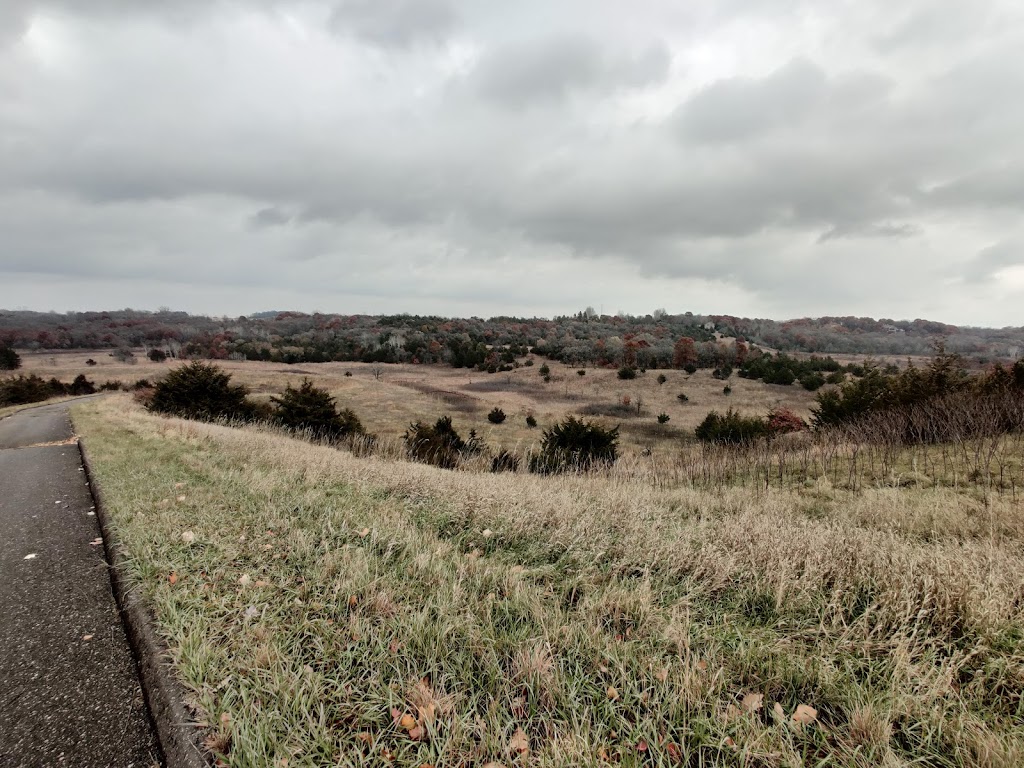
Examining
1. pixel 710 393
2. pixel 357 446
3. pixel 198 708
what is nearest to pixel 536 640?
pixel 198 708

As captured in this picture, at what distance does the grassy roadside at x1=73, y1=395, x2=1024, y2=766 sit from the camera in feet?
7.00

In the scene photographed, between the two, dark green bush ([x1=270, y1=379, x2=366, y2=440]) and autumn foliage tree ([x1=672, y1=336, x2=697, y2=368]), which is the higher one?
autumn foliage tree ([x1=672, y1=336, x2=697, y2=368])

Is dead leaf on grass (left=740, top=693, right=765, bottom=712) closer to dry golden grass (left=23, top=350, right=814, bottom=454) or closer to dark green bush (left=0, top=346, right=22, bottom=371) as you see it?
dry golden grass (left=23, top=350, right=814, bottom=454)

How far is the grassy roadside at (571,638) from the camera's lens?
2.13 meters

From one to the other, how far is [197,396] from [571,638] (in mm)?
28134

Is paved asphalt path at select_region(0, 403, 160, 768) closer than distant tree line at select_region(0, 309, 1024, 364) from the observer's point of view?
Yes

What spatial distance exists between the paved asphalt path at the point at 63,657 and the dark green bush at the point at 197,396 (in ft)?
67.4

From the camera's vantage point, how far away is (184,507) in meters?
5.22

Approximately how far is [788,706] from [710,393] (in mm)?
57086

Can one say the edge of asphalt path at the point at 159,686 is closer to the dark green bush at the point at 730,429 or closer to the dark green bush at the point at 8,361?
the dark green bush at the point at 730,429

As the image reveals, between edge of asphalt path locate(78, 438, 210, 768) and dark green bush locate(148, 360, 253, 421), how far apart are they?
22.8 metres

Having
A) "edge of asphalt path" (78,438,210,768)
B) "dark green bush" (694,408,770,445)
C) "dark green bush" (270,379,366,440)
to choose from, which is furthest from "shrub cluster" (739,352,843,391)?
"edge of asphalt path" (78,438,210,768)

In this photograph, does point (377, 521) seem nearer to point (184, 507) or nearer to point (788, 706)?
point (184, 507)

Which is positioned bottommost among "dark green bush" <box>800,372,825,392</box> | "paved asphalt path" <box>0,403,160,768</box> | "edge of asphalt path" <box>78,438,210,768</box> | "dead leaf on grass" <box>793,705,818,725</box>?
"dark green bush" <box>800,372,825,392</box>
